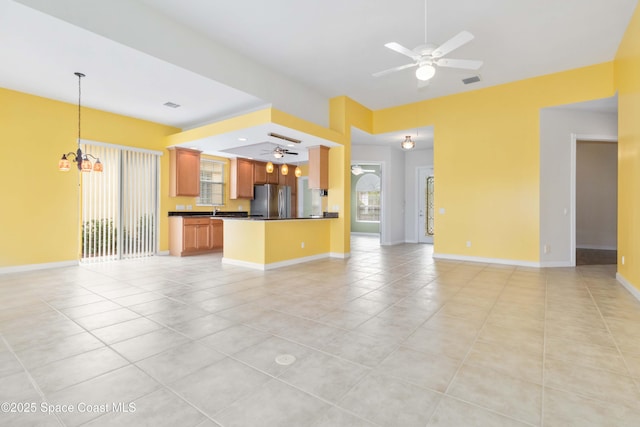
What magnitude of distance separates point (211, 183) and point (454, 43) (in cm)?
731

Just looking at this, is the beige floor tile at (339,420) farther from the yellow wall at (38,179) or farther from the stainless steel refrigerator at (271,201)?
the stainless steel refrigerator at (271,201)

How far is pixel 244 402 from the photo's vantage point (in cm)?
170

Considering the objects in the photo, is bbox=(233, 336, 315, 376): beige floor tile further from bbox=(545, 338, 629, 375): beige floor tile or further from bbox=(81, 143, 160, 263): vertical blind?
bbox=(81, 143, 160, 263): vertical blind

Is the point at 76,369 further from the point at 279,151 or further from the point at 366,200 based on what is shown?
the point at 366,200

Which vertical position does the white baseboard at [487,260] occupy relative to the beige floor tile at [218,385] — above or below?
above

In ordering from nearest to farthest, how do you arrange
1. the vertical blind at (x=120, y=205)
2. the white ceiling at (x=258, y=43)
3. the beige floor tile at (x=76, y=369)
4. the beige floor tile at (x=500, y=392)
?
1. the beige floor tile at (x=500, y=392)
2. the beige floor tile at (x=76, y=369)
3. the white ceiling at (x=258, y=43)
4. the vertical blind at (x=120, y=205)

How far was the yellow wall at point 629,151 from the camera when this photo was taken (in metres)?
3.79

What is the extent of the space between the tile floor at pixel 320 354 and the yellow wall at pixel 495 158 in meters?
1.84

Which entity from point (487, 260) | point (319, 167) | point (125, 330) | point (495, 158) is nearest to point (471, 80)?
point (495, 158)

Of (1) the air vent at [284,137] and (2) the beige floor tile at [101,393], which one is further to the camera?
(1) the air vent at [284,137]

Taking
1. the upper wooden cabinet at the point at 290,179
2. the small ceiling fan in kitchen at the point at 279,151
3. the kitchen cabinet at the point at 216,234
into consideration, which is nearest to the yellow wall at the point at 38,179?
the kitchen cabinet at the point at 216,234

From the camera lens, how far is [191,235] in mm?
7352

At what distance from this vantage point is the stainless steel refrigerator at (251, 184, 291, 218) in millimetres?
9438

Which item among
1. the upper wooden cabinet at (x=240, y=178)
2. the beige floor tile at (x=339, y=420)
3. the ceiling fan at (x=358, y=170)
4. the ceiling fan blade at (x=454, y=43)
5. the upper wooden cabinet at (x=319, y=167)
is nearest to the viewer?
the beige floor tile at (x=339, y=420)
